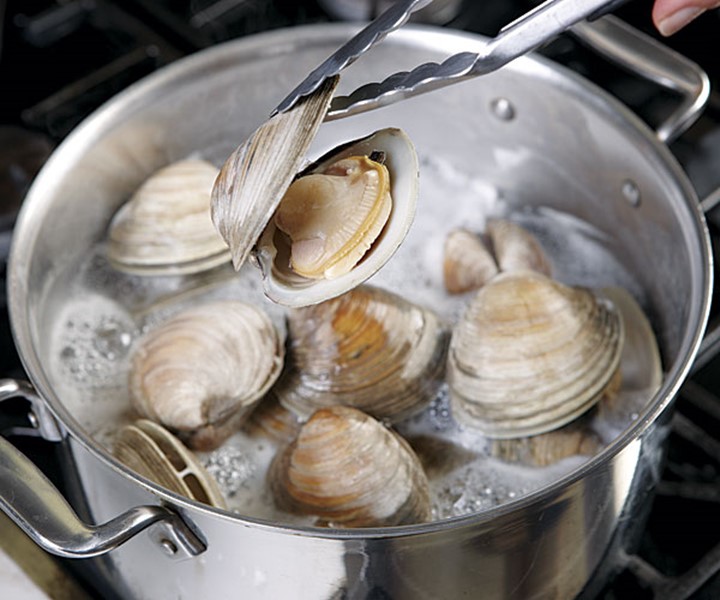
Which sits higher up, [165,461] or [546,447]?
[165,461]

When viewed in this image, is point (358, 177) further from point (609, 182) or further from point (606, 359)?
point (609, 182)

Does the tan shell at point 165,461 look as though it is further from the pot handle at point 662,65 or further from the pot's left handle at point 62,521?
the pot handle at point 662,65

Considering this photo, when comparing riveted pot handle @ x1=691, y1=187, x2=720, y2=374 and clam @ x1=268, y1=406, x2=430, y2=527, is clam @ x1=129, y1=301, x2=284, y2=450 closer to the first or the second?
clam @ x1=268, y1=406, x2=430, y2=527

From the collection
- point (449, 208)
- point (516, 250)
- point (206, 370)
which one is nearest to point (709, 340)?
point (516, 250)

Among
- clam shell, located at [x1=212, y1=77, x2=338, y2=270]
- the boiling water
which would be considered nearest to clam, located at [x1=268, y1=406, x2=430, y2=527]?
the boiling water

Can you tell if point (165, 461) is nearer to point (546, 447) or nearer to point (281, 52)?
point (546, 447)

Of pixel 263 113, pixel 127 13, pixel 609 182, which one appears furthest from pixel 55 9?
pixel 609 182
